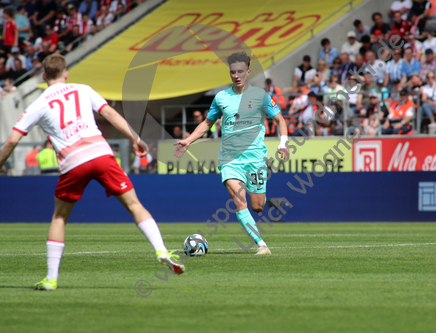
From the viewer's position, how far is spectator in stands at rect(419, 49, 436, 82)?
18.3 m

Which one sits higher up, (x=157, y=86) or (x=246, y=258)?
(x=157, y=86)

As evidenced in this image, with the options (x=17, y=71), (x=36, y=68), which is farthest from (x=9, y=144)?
(x=17, y=71)

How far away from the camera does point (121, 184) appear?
562cm

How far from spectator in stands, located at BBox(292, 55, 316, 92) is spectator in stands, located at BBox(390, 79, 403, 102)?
2.61 metres

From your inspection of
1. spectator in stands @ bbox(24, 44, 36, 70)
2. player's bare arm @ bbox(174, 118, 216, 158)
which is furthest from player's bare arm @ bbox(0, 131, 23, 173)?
spectator in stands @ bbox(24, 44, 36, 70)

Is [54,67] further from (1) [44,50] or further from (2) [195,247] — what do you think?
(1) [44,50]

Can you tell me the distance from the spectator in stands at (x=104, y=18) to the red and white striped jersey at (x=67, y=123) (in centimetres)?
2052

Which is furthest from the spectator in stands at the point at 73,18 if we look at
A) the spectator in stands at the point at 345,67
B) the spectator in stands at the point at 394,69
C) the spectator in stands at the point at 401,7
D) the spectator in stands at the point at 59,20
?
the spectator in stands at the point at 394,69

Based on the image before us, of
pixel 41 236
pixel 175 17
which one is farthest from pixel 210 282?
pixel 175 17

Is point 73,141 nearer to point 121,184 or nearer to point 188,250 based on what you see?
point 121,184

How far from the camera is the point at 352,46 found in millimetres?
20234

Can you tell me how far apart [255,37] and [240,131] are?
13936 mm

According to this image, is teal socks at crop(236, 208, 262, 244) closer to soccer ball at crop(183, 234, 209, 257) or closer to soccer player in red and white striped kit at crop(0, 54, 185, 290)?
soccer ball at crop(183, 234, 209, 257)

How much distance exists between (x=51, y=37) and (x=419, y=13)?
14.0m
